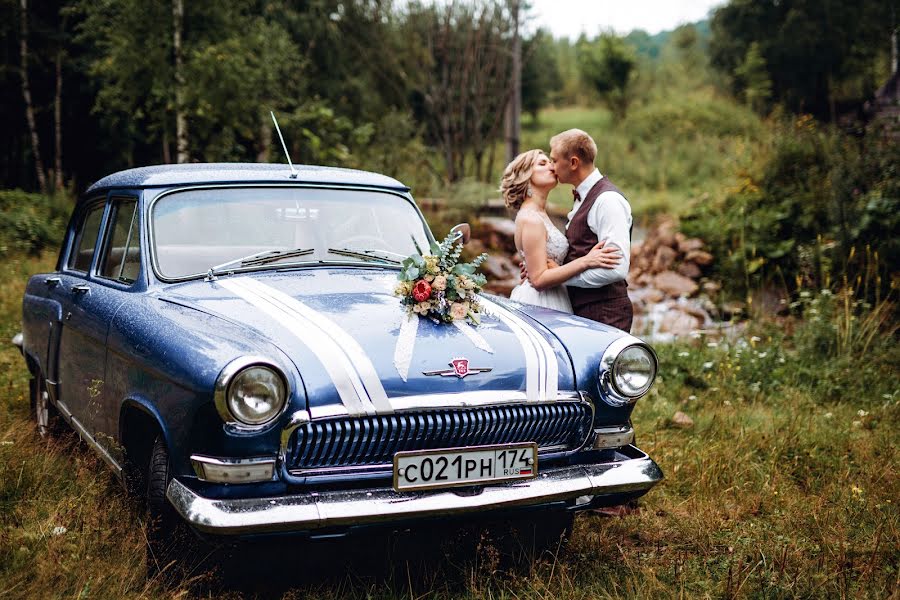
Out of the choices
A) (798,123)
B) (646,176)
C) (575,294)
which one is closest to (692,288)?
(798,123)

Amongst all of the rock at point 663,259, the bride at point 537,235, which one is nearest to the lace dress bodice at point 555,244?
the bride at point 537,235

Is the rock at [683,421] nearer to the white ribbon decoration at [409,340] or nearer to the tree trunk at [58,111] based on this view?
the white ribbon decoration at [409,340]

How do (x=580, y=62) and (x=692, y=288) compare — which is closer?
(x=692, y=288)

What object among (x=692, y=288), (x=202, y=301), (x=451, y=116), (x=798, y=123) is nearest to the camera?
(x=202, y=301)

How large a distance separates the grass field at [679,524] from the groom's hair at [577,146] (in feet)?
5.87

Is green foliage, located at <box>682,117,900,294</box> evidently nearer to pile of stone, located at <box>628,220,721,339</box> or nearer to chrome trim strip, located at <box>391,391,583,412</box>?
pile of stone, located at <box>628,220,721,339</box>

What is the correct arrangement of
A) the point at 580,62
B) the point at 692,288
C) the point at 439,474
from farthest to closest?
the point at 580,62 → the point at 692,288 → the point at 439,474

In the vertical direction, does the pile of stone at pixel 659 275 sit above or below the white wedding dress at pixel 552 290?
below

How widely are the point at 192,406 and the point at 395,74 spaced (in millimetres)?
20561

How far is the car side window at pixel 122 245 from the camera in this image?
4078mm

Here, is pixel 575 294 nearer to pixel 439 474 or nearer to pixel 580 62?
pixel 439 474

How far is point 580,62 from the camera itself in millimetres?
50594

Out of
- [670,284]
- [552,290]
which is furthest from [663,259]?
[552,290]

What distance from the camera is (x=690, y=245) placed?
475 inches
